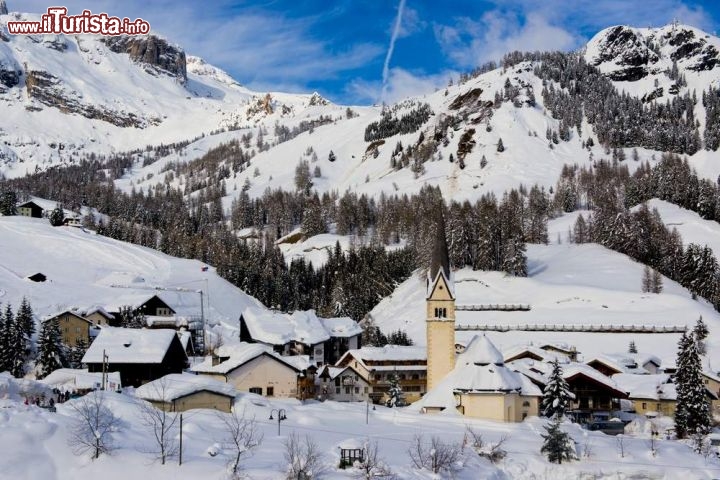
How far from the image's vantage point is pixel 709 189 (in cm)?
15612

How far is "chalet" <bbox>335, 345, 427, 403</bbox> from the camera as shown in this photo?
79.3 m

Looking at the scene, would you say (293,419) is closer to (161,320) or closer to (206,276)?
(161,320)

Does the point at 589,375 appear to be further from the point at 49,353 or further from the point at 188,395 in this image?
the point at 49,353

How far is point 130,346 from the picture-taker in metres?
68.3

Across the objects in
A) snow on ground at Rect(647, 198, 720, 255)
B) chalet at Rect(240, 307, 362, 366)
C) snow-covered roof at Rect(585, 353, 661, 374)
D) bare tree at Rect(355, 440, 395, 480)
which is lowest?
bare tree at Rect(355, 440, 395, 480)

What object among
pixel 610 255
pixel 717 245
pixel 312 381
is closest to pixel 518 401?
pixel 312 381

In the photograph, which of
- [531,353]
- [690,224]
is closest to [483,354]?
[531,353]

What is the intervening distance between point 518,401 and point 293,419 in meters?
16.7

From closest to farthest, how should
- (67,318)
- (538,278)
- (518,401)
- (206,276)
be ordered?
(518,401) → (67,318) → (538,278) → (206,276)

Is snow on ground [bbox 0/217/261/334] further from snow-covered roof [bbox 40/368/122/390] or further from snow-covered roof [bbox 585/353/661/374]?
snow-covered roof [bbox 585/353/661/374]

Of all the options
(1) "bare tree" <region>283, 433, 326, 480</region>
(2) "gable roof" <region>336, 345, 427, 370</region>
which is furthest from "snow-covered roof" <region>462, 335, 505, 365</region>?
(1) "bare tree" <region>283, 433, 326, 480</region>

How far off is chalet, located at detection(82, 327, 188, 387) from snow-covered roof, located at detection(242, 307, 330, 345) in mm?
19150

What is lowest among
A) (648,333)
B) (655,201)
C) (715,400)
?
(715,400)

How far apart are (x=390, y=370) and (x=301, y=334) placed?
50.1 feet
